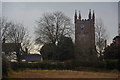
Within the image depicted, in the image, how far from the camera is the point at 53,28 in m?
36.4

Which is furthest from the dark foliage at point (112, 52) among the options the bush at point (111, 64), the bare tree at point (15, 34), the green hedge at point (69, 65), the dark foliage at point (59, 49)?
the bare tree at point (15, 34)

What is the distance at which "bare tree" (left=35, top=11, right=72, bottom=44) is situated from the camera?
35.4m

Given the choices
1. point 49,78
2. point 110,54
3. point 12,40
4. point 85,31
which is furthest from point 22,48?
point 85,31

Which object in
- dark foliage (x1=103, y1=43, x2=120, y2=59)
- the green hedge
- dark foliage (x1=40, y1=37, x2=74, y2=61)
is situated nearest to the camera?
the green hedge

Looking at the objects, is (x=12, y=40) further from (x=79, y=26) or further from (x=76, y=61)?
(x=79, y=26)

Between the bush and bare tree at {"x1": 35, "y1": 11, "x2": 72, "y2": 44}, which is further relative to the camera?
bare tree at {"x1": 35, "y1": 11, "x2": 72, "y2": 44}

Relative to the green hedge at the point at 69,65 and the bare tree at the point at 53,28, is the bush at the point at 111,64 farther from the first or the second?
the bare tree at the point at 53,28

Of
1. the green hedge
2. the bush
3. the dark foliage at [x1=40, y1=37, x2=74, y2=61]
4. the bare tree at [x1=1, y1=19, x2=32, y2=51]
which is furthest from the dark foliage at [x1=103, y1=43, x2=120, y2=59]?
the bare tree at [x1=1, y1=19, x2=32, y2=51]

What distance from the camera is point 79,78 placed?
16766mm

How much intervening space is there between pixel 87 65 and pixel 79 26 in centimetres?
2958

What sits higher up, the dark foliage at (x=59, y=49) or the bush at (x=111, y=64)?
the dark foliage at (x=59, y=49)

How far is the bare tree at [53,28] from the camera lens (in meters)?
35.4

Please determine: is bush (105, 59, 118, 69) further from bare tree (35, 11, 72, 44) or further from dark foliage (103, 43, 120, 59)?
bare tree (35, 11, 72, 44)

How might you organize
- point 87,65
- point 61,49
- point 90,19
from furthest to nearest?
point 90,19, point 61,49, point 87,65
